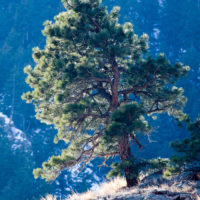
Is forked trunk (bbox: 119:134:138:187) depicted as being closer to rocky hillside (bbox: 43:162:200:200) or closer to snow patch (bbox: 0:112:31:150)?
rocky hillside (bbox: 43:162:200:200)

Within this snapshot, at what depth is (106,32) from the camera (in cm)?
910

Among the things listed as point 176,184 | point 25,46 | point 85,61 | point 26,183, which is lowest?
point 176,184

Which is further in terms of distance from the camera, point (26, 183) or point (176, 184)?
point (26, 183)

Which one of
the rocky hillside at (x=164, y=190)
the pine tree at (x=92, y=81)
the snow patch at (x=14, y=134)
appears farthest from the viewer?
the snow patch at (x=14, y=134)

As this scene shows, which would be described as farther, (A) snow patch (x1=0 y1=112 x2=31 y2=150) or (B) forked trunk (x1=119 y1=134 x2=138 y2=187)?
(A) snow patch (x1=0 y1=112 x2=31 y2=150)

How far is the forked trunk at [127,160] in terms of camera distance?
361 inches

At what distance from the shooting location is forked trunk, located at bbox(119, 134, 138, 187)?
917cm

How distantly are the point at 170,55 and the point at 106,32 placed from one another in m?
46.2

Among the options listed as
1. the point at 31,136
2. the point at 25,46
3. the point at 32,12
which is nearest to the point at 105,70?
the point at 31,136

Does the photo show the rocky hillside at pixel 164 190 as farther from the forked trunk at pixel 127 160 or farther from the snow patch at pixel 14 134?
the snow patch at pixel 14 134

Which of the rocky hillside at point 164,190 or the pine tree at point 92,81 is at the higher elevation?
the pine tree at point 92,81

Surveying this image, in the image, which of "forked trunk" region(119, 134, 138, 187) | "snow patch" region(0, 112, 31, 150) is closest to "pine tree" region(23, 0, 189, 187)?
"forked trunk" region(119, 134, 138, 187)

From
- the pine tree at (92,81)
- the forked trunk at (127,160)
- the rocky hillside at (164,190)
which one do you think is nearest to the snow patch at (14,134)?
the pine tree at (92,81)

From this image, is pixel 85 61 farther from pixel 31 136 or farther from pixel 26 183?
pixel 31 136
